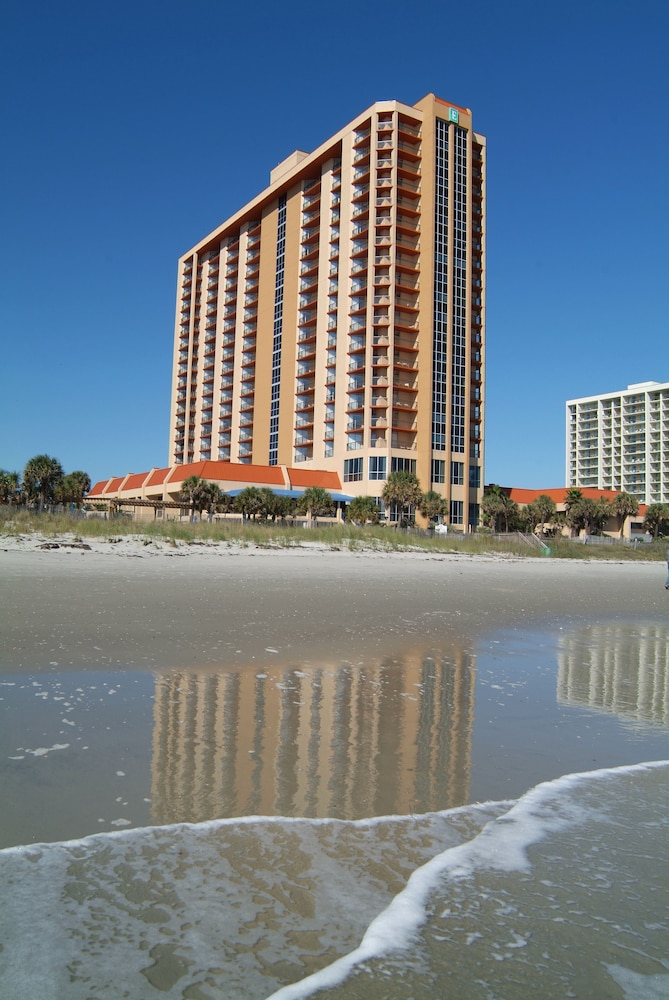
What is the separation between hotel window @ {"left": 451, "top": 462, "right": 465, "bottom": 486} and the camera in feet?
208

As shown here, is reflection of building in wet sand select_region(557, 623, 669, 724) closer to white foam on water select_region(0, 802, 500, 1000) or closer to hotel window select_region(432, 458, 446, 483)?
white foam on water select_region(0, 802, 500, 1000)

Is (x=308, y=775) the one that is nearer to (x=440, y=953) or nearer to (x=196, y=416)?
(x=440, y=953)

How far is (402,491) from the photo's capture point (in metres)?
56.6

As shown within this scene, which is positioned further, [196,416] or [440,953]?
[196,416]

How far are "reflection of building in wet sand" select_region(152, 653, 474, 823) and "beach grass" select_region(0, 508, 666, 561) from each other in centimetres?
1805

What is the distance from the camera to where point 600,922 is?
279cm

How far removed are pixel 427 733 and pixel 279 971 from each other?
322 cm

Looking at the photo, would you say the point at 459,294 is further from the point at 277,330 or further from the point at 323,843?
the point at 323,843

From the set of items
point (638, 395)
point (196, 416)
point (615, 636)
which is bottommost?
point (615, 636)

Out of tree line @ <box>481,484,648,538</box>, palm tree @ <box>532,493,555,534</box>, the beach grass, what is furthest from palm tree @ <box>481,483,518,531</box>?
the beach grass

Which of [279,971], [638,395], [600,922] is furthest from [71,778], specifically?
[638,395]

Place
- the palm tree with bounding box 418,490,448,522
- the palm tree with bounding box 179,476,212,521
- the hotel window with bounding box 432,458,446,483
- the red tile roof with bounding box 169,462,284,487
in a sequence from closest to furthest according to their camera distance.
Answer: the palm tree with bounding box 179,476,212,521, the palm tree with bounding box 418,490,448,522, the red tile roof with bounding box 169,462,284,487, the hotel window with bounding box 432,458,446,483

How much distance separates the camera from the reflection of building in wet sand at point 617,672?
6742 mm

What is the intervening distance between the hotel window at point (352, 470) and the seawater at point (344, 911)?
57940mm
